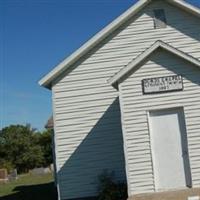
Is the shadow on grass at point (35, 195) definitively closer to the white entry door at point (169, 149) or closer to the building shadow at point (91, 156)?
the building shadow at point (91, 156)

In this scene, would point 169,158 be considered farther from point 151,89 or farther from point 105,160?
point 105,160

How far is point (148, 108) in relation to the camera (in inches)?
683

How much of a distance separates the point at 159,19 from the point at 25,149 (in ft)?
231

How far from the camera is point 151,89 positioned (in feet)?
57.0

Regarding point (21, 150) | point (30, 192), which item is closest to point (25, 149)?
point (21, 150)

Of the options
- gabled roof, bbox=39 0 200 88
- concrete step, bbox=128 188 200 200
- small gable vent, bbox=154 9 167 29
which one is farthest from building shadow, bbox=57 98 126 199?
concrete step, bbox=128 188 200 200

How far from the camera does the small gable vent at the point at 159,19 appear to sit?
2059 cm

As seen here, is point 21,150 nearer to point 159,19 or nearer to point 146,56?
point 159,19

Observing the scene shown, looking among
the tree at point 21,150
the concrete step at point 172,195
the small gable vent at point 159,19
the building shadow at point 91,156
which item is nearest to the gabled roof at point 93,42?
the small gable vent at point 159,19

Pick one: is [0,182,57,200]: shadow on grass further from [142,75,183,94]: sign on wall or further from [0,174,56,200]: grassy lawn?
[142,75,183,94]: sign on wall

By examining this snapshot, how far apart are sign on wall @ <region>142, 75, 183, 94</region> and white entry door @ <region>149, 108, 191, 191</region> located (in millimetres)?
691

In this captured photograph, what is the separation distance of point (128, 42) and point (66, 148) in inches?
180

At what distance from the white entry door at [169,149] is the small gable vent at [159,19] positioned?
437 cm

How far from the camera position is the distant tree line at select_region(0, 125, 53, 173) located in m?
86.2
